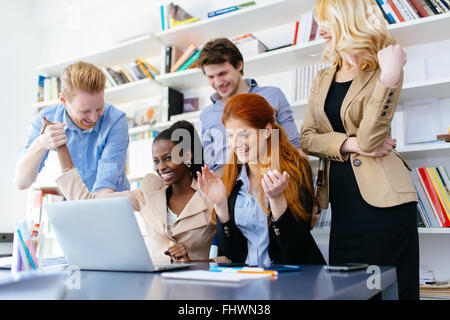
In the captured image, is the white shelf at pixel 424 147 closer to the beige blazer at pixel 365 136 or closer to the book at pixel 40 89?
the beige blazer at pixel 365 136

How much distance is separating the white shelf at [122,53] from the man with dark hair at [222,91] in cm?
131

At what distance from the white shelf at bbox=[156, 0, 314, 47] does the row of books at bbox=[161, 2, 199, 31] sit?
9 cm

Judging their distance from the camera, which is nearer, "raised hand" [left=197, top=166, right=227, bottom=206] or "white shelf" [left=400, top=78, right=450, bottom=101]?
"raised hand" [left=197, top=166, right=227, bottom=206]

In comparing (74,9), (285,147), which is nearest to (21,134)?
(74,9)

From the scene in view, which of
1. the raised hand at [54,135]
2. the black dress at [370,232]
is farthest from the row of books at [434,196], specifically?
the raised hand at [54,135]

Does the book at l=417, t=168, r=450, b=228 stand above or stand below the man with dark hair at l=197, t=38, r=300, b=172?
below

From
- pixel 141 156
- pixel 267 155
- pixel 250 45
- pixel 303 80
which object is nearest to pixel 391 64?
pixel 267 155

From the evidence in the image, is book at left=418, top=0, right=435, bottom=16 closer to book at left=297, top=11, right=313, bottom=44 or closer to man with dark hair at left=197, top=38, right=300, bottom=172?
book at left=297, top=11, right=313, bottom=44

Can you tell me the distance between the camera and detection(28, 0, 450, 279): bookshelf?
229 centimetres

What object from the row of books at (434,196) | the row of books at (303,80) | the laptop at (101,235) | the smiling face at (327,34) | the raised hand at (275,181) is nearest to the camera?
the laptop at (101,235)

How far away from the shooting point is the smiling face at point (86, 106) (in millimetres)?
1865

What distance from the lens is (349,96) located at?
5.10 feet

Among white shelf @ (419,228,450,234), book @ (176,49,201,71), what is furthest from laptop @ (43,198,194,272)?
book @ (176,49,201,71)

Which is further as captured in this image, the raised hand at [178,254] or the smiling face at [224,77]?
the smiling face at [224,77]
